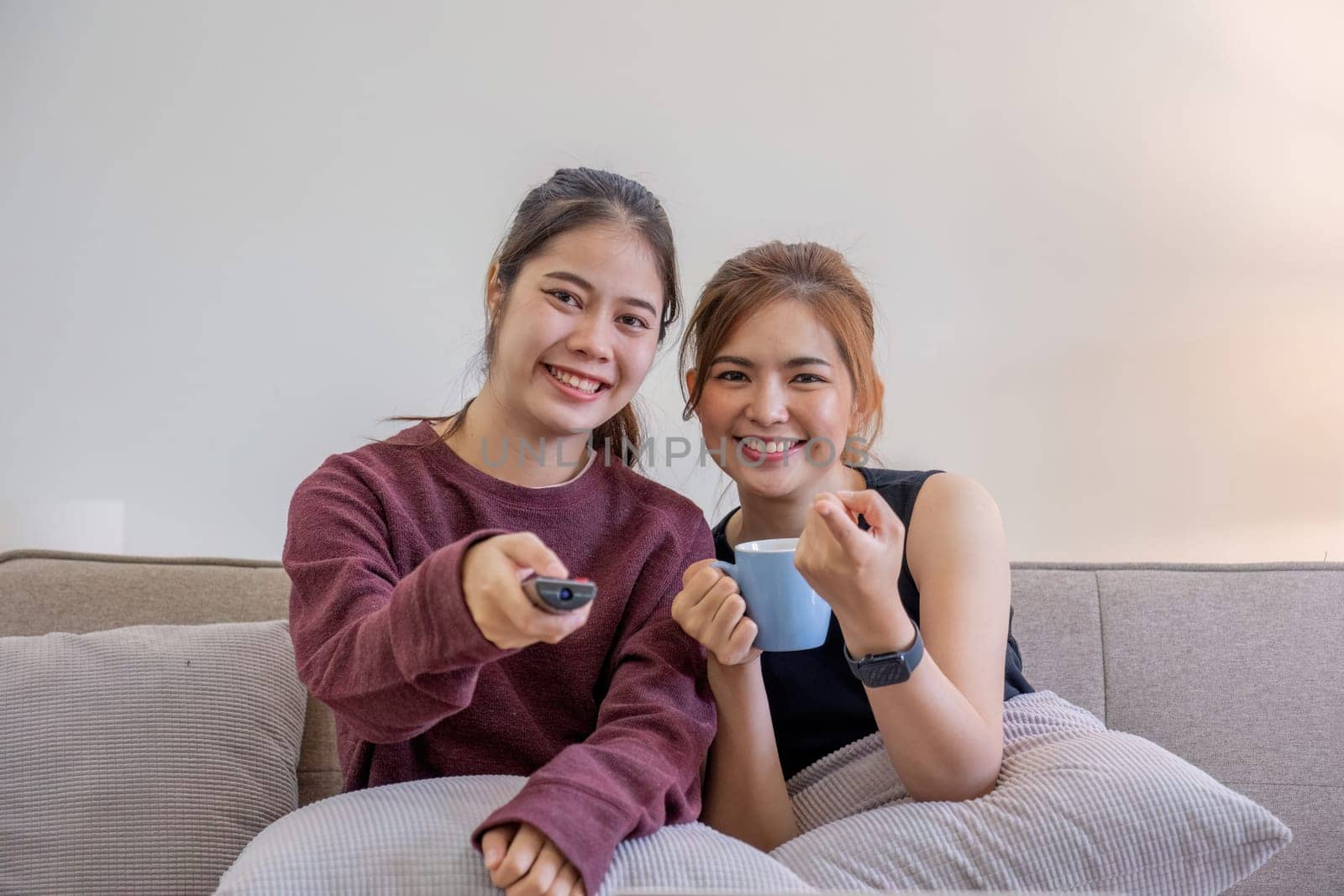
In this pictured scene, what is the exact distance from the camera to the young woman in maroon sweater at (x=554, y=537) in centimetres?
99

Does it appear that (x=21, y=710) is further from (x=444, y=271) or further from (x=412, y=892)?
(x=444, y=271)

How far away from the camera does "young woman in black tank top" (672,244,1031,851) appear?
109cm

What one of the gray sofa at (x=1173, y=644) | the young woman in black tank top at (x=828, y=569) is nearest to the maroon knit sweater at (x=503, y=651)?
the young woman in black tank top at (x=828, y=569)

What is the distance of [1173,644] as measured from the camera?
1.67 m

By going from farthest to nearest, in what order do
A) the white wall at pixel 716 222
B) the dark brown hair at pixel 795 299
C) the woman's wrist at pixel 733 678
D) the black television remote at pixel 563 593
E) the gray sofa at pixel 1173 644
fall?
the white wall at pixel 716 222, the gray sofa at pixel 1173 644, the dark brown hair at pixel 795 299, the woman's wrist at pixel 733 678, the black television remote at pixel 563 593

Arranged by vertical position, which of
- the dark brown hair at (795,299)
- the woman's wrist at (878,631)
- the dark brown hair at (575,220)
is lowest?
the woman's wrist at (878,631)

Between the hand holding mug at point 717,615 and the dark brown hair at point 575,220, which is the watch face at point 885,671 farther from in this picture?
the dark brown hair at point 575,220

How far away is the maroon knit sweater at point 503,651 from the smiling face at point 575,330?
0.37ft

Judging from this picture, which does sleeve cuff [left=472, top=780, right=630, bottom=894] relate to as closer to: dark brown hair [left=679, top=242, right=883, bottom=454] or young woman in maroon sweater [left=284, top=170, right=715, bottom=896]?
young woman in maroon sweater [left=284, top=170, right=715, bottom=896]

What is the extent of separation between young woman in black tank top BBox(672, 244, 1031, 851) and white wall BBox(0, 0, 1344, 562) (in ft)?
2.06

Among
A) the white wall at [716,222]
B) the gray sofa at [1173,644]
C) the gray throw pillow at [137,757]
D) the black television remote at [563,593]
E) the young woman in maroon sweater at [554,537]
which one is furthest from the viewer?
the white wall at [716,222]

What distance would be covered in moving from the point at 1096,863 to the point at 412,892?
0.67 metres

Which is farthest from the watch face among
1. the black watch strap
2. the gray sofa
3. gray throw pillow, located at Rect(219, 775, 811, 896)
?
the gray sofa

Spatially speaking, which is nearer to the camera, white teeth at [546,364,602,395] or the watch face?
the watch face
